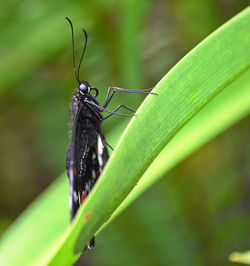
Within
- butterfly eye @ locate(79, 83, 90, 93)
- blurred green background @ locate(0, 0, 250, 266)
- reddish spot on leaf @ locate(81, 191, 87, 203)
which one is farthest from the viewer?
blurred green background @ locate(0, 0, 250, 266)

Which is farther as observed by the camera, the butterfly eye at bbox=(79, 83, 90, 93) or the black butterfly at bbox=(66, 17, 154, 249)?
the butterfly eye at bbox=(79, 83, 90, 93)

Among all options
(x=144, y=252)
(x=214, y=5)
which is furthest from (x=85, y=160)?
(x=214, y=5)

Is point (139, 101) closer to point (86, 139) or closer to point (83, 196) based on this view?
point (86, 139)

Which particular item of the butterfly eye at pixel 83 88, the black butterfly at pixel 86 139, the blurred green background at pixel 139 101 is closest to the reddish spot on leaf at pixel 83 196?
the black butterfly at pixel 86 139

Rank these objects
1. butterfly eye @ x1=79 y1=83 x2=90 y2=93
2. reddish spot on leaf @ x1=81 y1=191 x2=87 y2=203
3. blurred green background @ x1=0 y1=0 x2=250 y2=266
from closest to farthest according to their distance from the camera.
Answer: reddish spot on leaf @ x1=81 y1=191 x2=87 y2=203
butterfly eye @ x1=79 y1=83 x2=90 y2=93
blurred green background @ x1=0 y1=0 x2=250 y2=266

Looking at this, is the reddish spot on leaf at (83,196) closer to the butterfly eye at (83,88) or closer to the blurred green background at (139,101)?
the butterfly eye at (83,88)

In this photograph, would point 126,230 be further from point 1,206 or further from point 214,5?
point 214,5

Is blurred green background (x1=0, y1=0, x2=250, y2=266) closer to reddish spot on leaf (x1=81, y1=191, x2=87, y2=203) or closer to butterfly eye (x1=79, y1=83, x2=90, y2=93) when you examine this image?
butterfly eye (x1=79, y1=83, x2=90, y2=93)

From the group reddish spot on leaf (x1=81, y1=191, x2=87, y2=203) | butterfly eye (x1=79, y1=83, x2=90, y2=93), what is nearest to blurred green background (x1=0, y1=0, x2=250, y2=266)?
butterfly eye (x1=79, y1=83, x2=90, y2=93)
